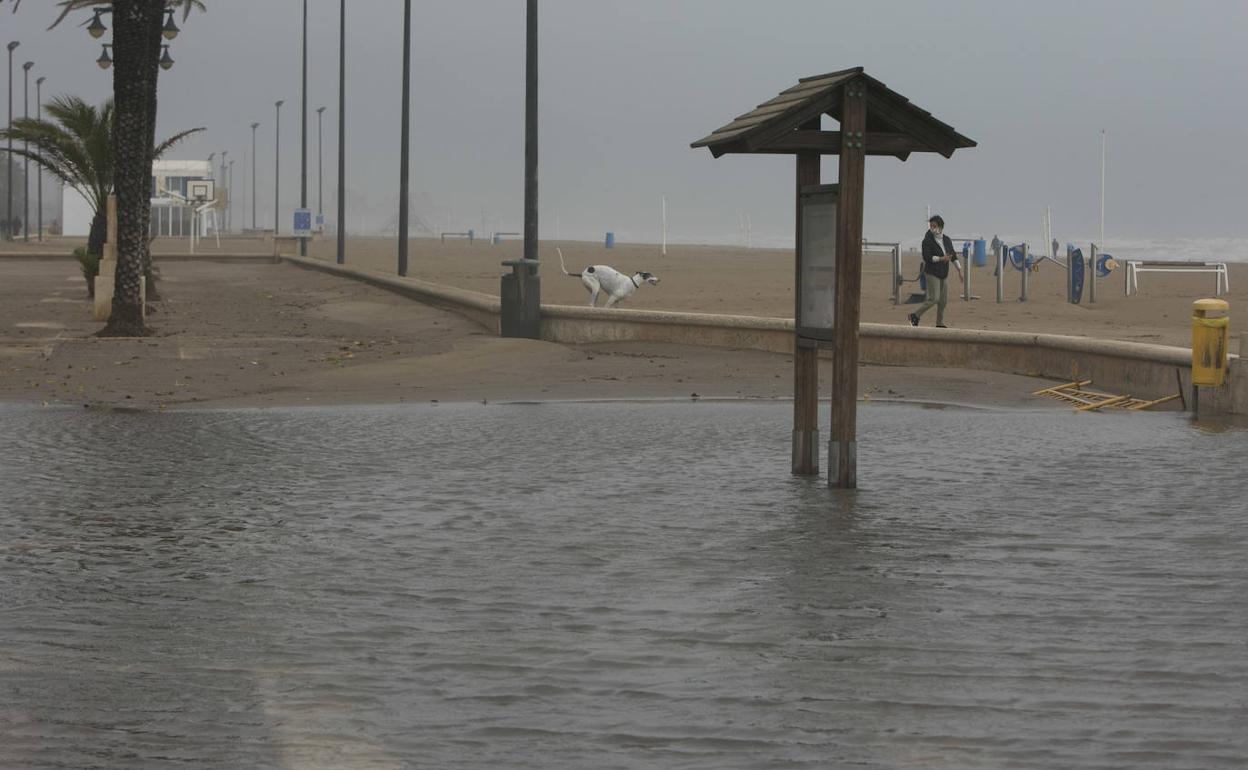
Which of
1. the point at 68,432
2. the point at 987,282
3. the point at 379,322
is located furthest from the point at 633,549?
the point at 987,282

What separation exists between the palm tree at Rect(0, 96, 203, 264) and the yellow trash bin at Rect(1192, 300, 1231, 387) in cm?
2817

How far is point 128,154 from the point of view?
92.0 feet

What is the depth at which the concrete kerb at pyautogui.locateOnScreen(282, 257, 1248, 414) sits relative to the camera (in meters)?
17.8

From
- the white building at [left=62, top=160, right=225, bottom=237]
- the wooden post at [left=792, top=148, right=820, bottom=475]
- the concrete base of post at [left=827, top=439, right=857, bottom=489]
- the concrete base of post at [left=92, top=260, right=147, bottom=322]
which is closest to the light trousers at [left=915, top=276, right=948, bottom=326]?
the concrete base of post at [left=92, top=260, right=147, bottom=322]

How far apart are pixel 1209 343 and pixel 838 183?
6.11 metres

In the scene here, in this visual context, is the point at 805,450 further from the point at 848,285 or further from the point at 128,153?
the point at 128,153

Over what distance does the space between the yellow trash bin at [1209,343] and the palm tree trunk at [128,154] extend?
1594 centimetres

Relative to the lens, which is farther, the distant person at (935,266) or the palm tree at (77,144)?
the palm tree at (77,144)

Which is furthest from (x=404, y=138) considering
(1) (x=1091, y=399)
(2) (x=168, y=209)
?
(2) (x=168, y=209)

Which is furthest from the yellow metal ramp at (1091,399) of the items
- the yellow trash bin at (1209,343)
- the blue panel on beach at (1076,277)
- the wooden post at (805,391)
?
the blue panel on beach at (1076,277)

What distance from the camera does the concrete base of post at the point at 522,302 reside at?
25438mm

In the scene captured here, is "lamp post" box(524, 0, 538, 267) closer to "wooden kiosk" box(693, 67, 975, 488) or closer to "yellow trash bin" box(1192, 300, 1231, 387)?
"yellow trash bin" box(1192, 300, 1231, 387)

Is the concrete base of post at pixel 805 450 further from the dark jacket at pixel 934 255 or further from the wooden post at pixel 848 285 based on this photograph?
the dark jacket at pixel 934 255

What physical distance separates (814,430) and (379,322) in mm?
20878
